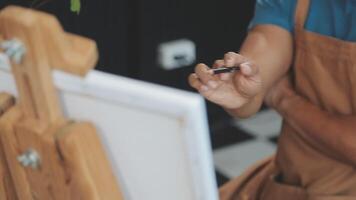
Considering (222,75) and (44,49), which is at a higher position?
(44,49)

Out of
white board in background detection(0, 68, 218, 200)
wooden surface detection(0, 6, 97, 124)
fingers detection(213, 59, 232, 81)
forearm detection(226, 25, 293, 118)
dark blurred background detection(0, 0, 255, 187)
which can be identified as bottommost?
dark blurred background detection(0, 0, 255, 187)

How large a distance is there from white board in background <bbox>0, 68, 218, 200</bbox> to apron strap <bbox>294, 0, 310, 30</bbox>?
0.59 metres

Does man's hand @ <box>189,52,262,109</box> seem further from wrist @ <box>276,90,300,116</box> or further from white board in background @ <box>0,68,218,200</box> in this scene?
white board in background @ <box>0,68,218,200</box>

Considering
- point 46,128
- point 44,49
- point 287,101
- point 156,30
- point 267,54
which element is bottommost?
point 156,30

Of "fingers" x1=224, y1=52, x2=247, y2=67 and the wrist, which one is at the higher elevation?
"fingers" x1=224, y1=52, x2=247, y2=67

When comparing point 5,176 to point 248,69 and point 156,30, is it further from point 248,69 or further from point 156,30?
point 156,30

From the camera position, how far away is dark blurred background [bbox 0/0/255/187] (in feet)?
8.36

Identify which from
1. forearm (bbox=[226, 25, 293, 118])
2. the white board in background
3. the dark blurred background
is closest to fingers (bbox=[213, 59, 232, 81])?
forearm (bbox=[226, 25, 293, 118])

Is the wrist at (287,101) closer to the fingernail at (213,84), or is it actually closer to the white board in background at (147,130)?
the fingernail at (213,84)

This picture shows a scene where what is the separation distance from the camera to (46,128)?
78 centimetres

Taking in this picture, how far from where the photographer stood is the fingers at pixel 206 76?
1.06m

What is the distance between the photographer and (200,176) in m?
0.73

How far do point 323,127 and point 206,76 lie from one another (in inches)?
11.2

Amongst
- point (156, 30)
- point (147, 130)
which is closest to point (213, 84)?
point (147, 130)
